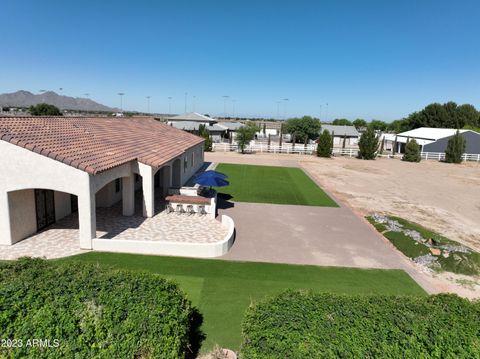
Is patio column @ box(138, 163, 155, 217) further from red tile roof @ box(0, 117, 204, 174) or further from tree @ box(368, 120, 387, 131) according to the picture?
tree @ box(368, 120, 387, 131)

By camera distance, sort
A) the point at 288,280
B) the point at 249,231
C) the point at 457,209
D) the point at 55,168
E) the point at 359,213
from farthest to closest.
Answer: the point at 457,209, the point at 359,213, the point at 249,231, the point at 55,168, the point at 288,280

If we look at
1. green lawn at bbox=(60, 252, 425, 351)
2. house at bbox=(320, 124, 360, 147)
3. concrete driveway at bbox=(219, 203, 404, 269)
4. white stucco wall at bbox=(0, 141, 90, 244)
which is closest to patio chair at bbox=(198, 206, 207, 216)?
concrete driveway at bbox=(219, 203, 404, 269)

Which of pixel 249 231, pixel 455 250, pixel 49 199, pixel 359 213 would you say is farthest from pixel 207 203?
pixel 455 250

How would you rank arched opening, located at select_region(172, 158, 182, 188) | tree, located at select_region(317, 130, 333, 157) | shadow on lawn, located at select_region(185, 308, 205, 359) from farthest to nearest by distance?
tree, located at select_region(317, 130, 333, 157), arched opening, located at select_region(172, 158, 182, 188), shadow on lawn, located at select_region(185, 308, 205, 359)

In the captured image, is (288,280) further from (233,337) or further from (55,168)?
(55,168)

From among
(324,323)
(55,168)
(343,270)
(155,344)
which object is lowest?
(343,270)

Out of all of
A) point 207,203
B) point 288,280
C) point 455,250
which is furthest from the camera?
point 207,203
